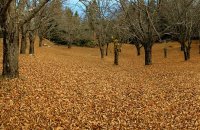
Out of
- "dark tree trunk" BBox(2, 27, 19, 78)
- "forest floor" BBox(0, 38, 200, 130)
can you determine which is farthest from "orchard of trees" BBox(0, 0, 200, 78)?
"forest floor" BBox(0, 38, 200, 130)

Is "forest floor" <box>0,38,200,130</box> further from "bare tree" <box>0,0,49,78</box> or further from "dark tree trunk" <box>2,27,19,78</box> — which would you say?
"bare tree" <box>0,0,49,78</box>

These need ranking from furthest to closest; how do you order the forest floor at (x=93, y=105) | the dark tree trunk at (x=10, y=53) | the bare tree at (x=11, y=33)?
the dark tree trunk at (x=10, y=53), the bare tree at (x=11, y=33), the forest floor at (x=93, y=105)

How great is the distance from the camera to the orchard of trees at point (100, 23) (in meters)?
16.0

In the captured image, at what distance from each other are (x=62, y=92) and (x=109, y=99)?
6.49ft

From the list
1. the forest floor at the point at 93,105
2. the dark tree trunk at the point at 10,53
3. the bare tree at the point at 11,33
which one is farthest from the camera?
the dark tree trunk at the point at 10,53

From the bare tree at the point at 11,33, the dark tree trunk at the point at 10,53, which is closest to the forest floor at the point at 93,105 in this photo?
the dark tree trunk at the point at 10,53

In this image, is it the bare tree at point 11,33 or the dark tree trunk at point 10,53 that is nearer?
the bare tree at point 11,33

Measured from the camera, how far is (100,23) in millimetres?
48375

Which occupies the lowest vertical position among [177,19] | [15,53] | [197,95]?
[197,95]

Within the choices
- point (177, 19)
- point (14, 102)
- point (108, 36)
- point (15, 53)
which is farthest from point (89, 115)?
point (108, 36)

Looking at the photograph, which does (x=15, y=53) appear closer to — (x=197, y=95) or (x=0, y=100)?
(x=0, y=100)

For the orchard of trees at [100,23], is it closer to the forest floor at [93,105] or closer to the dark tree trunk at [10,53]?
the dark tree trunk at [10,53]

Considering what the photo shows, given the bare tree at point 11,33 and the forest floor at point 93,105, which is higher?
the bare tree at point 11,33

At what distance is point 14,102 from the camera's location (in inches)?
482
